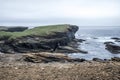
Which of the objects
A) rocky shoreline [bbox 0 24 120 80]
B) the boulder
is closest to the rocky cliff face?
rocky shoreline [bbox 0 24 120 80]

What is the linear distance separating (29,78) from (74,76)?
3394mm

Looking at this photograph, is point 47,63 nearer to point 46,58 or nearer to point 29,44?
point 46,58

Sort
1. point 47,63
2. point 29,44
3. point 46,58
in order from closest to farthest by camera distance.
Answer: point 47,63
point 46,58
point 29,44

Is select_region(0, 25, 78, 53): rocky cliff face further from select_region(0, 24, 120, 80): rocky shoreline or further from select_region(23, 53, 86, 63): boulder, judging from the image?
select_region(23, 53, 86, 63): boulder

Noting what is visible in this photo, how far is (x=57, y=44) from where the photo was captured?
66875mm

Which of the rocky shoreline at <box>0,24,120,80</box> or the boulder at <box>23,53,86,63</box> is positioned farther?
the boulder at <box>23,53,86,63</box>

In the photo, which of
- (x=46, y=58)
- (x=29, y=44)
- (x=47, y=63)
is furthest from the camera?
(x=29, y=44)

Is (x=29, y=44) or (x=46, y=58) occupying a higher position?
(x=46, y=58)

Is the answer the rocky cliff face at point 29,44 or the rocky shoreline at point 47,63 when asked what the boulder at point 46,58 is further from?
the rocky cliff face at point 29,44

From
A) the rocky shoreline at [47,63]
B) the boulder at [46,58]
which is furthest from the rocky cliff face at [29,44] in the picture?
the boulder at [46,58]

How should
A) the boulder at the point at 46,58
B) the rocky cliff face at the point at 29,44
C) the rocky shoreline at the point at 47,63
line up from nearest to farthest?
the rocky shoreline at the point at 47,63
the boulder at the point at 46,58
the rocky cliff face at the point at 29,44

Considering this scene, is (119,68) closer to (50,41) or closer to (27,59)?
(27,59)

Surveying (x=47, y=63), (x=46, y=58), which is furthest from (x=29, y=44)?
(x=47, y=63)

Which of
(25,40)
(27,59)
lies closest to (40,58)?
(27,59)
